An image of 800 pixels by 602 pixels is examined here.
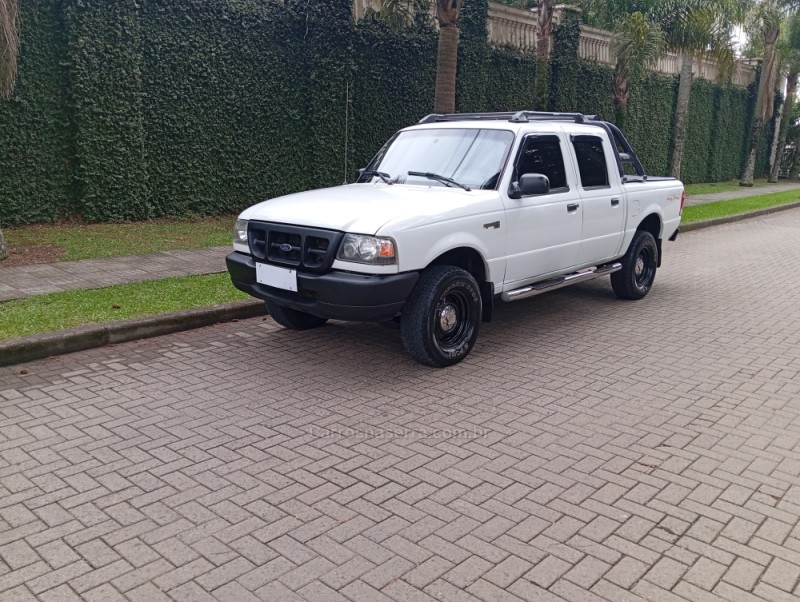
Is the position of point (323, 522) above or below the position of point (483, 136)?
below

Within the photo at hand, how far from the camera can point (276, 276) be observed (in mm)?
5699

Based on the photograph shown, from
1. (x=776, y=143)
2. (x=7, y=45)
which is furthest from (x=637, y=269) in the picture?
(x=776, y=143)

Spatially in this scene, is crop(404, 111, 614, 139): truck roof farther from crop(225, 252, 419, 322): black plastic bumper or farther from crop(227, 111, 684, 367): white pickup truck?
crop(225, 252, 419, 322): black plastic bumper

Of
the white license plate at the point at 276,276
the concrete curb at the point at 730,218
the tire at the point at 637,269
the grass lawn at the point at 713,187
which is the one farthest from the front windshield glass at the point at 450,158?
the grass lawn at the point at 713,187

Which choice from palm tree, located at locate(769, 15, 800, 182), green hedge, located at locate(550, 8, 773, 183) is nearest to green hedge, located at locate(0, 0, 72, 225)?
green hedge, located at locate(550, 8, 773, 183)

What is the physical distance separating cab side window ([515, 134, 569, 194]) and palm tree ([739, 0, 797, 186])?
2381 cm

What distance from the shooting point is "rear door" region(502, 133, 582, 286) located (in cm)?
638

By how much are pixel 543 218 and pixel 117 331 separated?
4028 millimetres

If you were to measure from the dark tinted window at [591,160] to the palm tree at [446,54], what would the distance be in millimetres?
5137

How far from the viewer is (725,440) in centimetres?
454

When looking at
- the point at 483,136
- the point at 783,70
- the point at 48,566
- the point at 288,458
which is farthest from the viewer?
the point at 783,70

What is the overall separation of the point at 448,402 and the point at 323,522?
5.96 ft

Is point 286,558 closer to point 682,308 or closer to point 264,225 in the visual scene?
point 264,225

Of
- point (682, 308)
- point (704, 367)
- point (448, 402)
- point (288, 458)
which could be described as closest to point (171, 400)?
point (288, 458)
